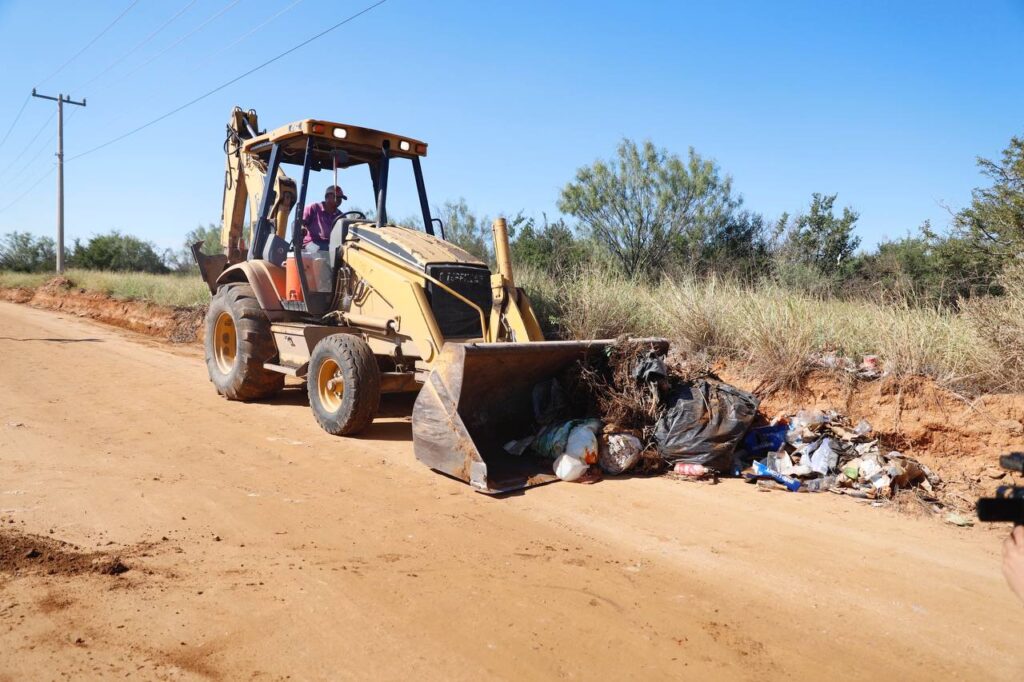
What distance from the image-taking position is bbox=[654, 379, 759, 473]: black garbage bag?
18.6ft

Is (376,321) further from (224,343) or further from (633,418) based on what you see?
(224,343)

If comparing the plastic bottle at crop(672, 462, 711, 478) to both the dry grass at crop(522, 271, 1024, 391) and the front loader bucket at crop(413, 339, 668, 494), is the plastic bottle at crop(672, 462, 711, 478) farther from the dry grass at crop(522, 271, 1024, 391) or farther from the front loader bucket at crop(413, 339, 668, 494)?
the dry grass at crop(522, 271, 1024, 391)

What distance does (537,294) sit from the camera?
1041cm

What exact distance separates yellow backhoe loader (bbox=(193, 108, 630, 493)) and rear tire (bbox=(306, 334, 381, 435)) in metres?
0.01

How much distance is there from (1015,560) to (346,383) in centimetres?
526

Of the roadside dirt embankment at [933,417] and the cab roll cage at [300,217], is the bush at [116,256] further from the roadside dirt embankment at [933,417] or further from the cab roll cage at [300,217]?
the roadside dirt embankment at [933,417]

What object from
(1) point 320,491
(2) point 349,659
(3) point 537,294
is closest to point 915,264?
(3) point 537,294

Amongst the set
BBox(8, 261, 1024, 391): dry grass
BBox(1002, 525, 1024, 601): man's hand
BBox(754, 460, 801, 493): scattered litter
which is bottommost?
BBox(754, 460, 801, 493): scattered litter

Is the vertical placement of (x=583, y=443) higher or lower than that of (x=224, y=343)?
lower

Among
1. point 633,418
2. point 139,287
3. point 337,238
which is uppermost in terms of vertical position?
point 337,238

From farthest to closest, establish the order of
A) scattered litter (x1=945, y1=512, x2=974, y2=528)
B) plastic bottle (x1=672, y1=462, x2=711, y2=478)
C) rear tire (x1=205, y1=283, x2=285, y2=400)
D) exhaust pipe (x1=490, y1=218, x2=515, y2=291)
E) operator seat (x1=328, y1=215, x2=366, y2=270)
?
rear tire (x1=205, y1=283, x2=285, y2=400) < operator seat (x1=328, y1=215, x2=366, y2=270) < exhaust pipe (x1=490, y1=218, x2=515, y2=291) < plastic bottle (x1=672, y1=462, x2=711, y2=478) < scattered litter (x1=945, y1=512, x2=974, y2=528)

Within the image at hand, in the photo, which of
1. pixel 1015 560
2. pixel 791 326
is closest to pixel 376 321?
pixel 791 326

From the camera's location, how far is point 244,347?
7590 millimetres

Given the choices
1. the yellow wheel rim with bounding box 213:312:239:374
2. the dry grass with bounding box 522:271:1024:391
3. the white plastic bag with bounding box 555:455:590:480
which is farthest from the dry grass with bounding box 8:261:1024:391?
the yellow wheel rim with bounding box 213:312:239:374
